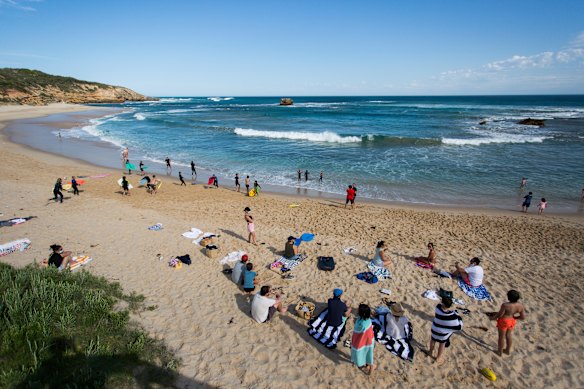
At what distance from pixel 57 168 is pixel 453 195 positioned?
1079 inches

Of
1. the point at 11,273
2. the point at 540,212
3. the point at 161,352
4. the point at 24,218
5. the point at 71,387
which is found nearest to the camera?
the point at 71,387

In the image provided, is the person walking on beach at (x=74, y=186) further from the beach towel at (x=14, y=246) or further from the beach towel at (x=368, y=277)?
the beach towel at (x=368, y=277)

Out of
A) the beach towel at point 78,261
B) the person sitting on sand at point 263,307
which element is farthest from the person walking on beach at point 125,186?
the person sitting on sand at point 263,307

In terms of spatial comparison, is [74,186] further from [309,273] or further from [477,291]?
[477,291]

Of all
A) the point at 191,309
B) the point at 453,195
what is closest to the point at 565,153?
the point at 453,195

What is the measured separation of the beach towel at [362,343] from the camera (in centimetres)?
576

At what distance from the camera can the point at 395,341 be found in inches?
264

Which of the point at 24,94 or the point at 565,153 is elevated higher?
the point at 24,94

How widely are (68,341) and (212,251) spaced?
511 centimetres

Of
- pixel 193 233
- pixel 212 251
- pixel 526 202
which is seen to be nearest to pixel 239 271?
pixel 212 251

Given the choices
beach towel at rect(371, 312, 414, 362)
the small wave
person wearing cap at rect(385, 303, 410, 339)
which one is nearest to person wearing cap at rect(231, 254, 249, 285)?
beach towel at rect(371, 312, 414, 362)

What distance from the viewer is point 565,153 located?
2956 cm

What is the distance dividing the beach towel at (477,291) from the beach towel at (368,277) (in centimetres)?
246

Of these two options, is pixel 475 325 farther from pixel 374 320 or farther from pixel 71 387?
pixel 71 387
